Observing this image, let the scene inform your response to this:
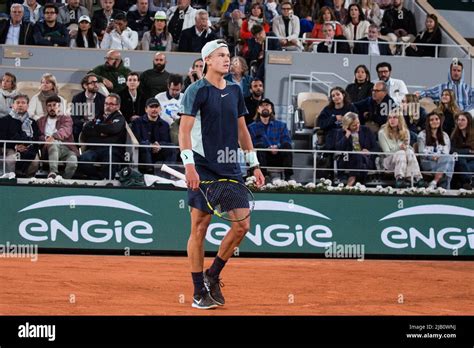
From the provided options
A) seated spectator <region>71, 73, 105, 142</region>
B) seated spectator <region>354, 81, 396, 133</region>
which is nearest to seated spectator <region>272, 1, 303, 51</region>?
seated spectator <region>354, 81, 396, 133</region>

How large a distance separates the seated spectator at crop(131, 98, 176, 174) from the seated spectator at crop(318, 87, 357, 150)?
276 cm

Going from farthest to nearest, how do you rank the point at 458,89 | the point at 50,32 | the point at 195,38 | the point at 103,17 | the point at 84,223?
the point at 103,17 < the point at 195,38 < the point at 50,32 < the point at 458,89 < the point at 84,223

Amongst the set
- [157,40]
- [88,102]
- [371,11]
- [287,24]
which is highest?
[371,11]

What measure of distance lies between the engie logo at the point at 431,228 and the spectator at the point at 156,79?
4.64 meters

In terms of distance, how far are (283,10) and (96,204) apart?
6.79 meters

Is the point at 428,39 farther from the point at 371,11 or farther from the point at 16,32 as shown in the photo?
the point at 16,32

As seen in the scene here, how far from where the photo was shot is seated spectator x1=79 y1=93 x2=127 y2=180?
17.2m

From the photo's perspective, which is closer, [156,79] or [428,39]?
[156,79]

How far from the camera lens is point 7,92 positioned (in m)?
18.0

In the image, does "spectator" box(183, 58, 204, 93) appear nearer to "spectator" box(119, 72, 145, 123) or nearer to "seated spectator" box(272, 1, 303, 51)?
"spectator" box(119, 72, 145, 123)

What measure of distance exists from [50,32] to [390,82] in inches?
259

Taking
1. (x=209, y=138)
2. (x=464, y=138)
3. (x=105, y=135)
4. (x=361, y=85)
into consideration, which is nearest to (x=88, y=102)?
(x=105, y=135)

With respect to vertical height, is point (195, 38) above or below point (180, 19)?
below
